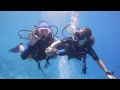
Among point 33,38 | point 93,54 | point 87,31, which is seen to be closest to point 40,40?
point 33,38

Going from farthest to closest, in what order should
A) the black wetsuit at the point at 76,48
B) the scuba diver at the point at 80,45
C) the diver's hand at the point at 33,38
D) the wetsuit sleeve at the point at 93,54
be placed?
the wetsuit sleeve at the point at 93,54
the black wetsuit at the point at 76,48
the scuba diver at the point at 80,45
the diver's hand at the point at 33,38

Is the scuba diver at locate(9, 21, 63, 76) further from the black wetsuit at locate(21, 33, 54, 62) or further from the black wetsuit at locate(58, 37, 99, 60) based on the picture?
the black wetsuit at locate(58, 37, 99, 60)

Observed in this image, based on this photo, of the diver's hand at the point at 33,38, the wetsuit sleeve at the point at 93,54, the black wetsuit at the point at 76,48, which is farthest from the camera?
the wetsuit sleeve at the point at 93,54

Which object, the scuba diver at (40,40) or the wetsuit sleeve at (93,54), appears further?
the wetsuit sleeve at (93,54)

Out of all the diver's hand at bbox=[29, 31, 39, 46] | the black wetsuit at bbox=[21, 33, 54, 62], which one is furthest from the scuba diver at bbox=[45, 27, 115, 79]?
the diver's hand at bbox=[29, 31, 39, 46]

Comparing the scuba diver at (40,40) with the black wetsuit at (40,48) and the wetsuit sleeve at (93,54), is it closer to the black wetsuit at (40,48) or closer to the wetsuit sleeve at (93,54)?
the black wetsuit at (40,48)

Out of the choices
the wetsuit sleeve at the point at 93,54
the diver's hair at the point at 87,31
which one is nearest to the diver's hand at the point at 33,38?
the diver's hair at the point at 87,31

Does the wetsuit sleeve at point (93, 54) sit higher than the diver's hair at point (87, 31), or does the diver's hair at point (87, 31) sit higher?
the diver's hair at point (87, 31)

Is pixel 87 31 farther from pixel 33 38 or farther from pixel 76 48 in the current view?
pixel 33 38
